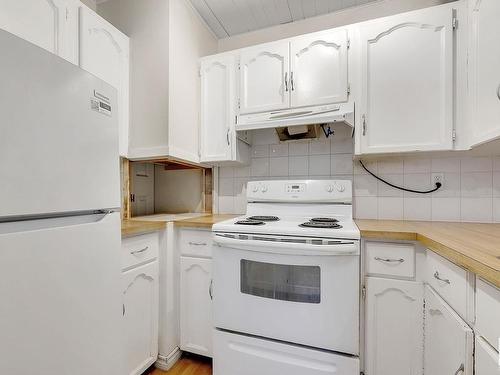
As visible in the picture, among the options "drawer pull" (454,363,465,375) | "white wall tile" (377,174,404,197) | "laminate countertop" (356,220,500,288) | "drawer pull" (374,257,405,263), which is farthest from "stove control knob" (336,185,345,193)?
"drawer pull" (454,363,465,375)

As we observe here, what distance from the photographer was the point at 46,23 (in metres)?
1.21

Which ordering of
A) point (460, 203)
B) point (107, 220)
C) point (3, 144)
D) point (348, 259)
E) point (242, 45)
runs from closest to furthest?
point (3, 144)
point (107, 220)
point (348, 259)
point (460, 203)
point (242, 45)

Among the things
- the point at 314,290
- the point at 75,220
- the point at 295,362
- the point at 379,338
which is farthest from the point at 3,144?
the point at 379,338

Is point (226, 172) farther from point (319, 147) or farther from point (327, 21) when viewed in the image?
point (327, 21)

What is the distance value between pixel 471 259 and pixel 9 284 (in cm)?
121

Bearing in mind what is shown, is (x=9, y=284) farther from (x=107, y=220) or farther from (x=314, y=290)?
(x=314, y=290)

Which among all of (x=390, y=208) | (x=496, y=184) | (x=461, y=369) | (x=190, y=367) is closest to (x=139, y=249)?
(x=190, y=367)

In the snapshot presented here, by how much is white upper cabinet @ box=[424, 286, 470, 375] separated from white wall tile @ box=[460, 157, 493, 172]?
0.90 metres

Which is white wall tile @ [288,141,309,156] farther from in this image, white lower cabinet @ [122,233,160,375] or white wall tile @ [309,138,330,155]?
white lower cabinet @ [122,233,160,375]

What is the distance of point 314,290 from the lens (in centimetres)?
124

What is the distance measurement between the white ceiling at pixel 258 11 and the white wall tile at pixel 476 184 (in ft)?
4.61

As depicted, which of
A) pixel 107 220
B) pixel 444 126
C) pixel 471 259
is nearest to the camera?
pixel 471 259

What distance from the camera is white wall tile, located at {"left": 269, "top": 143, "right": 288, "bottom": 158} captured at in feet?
6.60

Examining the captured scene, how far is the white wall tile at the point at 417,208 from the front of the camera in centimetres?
167
